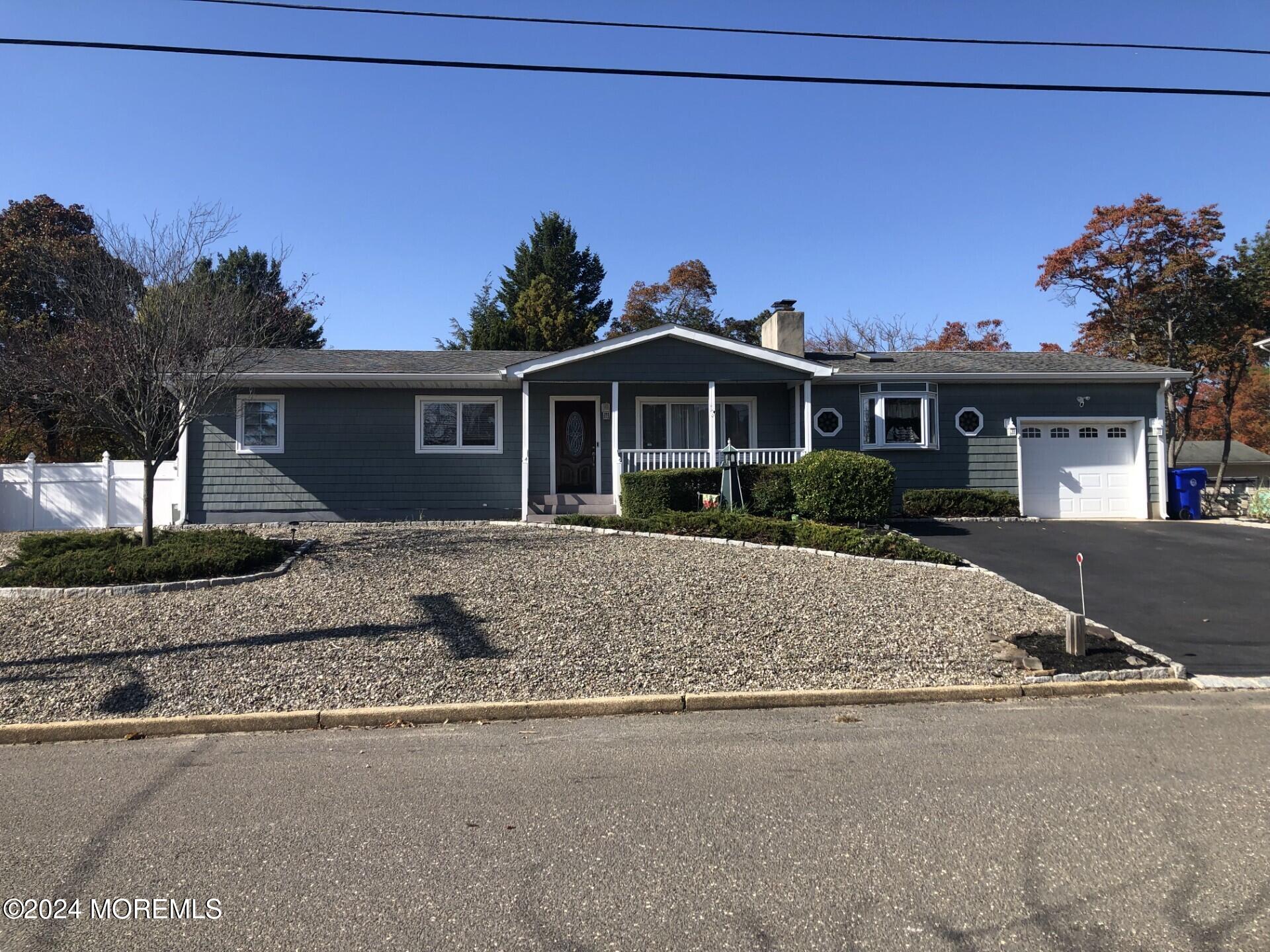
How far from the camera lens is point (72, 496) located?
51.2 ft

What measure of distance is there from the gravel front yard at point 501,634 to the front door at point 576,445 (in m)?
6.36

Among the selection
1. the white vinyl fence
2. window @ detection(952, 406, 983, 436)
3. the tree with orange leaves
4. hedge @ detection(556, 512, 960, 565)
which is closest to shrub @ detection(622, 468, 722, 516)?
hedge @ detection(556, 512, 960, 565)

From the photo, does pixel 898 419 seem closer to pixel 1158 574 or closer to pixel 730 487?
pixel 730 487

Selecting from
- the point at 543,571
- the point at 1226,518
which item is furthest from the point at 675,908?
the point at 1226,518

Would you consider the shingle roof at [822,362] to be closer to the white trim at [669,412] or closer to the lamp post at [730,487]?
the white trim at [669,412]

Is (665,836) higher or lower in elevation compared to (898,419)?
lower

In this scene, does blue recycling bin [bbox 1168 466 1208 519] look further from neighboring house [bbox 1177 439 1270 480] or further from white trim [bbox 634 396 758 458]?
neighboring house [bbox 1177 439 1270 480]

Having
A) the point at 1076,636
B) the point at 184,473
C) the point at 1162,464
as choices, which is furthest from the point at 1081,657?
the point at 184,473

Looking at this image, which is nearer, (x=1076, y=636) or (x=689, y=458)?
(x=1076, y=636)

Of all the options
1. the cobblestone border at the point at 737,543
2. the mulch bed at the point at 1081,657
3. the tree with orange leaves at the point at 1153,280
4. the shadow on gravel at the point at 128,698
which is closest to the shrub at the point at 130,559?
the shadow on gravel at the point at 128,698

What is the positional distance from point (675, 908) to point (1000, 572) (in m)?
8.66

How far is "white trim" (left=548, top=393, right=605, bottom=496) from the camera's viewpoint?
15.8 metres

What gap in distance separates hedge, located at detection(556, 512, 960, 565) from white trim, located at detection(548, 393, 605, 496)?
283 cm

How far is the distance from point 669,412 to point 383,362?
20.1 ft
